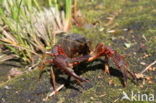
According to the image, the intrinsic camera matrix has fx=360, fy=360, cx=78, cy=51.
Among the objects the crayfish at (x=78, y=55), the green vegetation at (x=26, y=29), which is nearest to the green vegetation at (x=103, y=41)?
the green vegetation at (x=26, y=29)

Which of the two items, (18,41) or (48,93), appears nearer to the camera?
(48,93)

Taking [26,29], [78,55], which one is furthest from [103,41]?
[26,29]

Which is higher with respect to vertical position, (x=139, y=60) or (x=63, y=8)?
(x=63, y=8)

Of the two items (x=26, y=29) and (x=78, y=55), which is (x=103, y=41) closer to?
(x=78, y=55)

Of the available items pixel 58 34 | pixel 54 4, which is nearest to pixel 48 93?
pixel 58 34

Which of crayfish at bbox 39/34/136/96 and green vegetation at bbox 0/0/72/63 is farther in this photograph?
green vegetation at bbox 0/0/72/63

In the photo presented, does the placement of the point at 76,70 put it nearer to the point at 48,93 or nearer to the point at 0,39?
the point at 48,93

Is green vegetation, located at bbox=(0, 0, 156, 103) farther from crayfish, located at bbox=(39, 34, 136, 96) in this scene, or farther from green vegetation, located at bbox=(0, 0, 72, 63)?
crayfish, located at bbox=(39, 34, 136, 96)

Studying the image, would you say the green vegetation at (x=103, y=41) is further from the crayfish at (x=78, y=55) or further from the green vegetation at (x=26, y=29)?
the crayfish at (x=78, y=55)

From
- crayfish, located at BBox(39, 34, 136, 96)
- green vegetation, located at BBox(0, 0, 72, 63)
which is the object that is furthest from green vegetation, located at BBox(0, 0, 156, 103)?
crayfish, located at BBox(39, 34, 136, 96)
